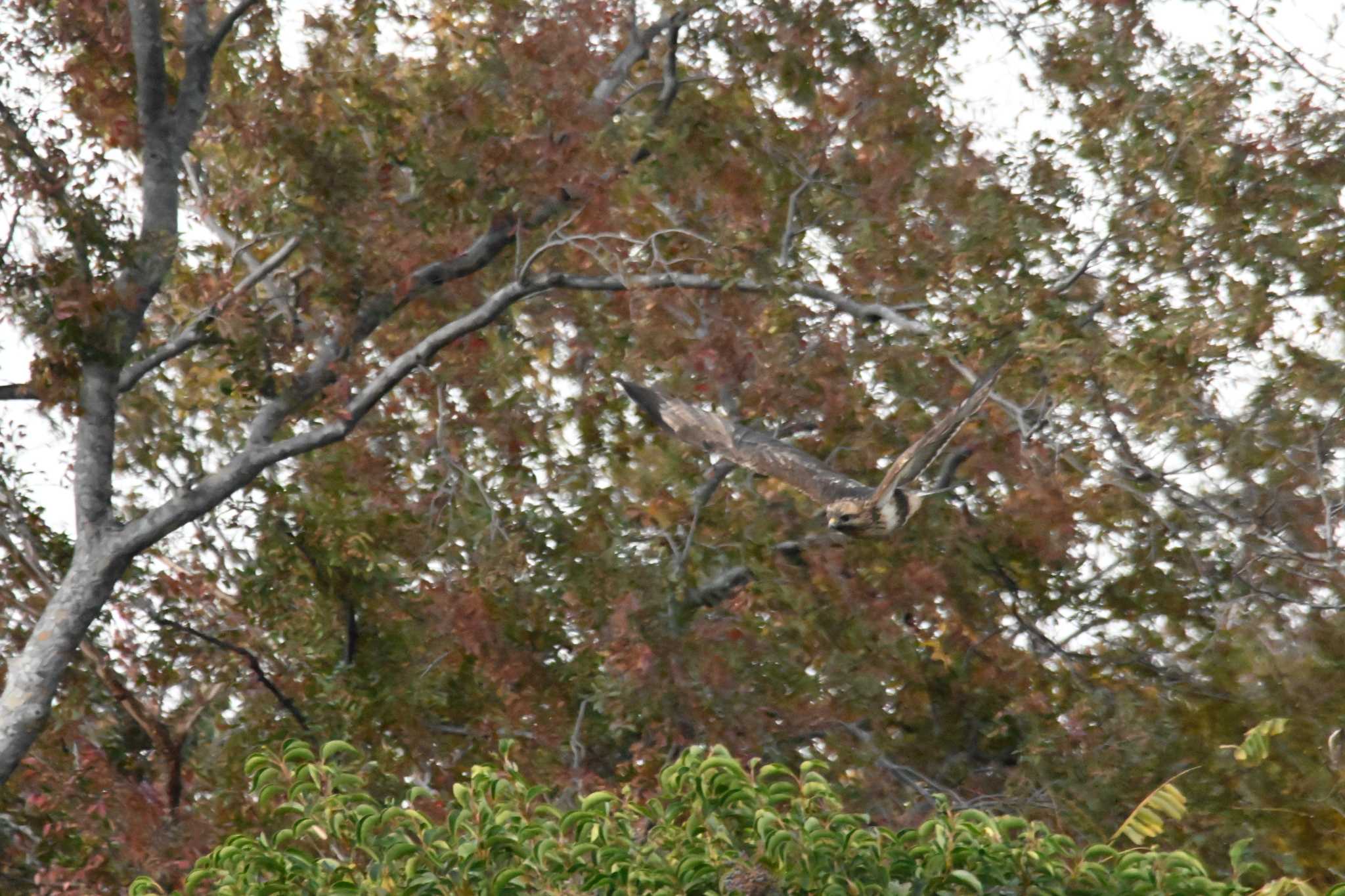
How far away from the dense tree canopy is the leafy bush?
3.24 metres

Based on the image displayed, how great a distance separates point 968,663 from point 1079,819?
5.25 feet

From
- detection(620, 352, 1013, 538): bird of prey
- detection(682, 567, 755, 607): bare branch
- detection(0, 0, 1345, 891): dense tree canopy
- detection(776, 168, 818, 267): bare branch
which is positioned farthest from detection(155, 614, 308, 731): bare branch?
detection(776, 168, 818, 267): bare branch

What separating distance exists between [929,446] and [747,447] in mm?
1533

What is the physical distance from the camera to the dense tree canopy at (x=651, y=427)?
884 centimetres

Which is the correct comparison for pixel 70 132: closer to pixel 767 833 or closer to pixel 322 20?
pixel 322 20

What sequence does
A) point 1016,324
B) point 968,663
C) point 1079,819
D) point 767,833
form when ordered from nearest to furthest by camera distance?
point 767,833, point 1016,324, point 1079,819, point 968,663

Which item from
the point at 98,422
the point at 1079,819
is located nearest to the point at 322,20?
the point at 98,422

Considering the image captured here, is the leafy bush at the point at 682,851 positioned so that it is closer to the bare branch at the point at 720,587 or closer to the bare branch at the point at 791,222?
the bare branch at the point at 791,222

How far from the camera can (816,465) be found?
24.8 feet

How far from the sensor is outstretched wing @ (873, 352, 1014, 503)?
5711 mm

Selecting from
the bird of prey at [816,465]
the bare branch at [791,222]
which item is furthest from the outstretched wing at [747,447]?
the bare branch at [791,222]

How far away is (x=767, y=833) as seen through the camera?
4.62 meters

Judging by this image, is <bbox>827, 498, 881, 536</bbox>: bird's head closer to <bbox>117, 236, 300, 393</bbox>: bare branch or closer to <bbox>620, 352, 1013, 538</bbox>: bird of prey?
<bbox>620, 352, 1013, 538</bbox>: bird of prey

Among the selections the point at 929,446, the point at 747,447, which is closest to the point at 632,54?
the point at 747,447
